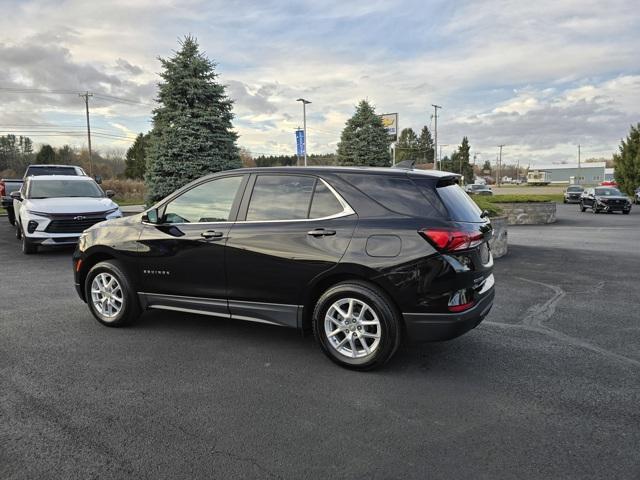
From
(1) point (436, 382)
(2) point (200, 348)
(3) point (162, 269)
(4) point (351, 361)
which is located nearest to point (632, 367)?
(1) point (436, 382)

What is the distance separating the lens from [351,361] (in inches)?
158

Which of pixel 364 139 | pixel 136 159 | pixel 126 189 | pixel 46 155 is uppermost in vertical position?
pixel 46 155

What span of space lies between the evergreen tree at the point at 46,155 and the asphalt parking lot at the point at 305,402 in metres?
72.2

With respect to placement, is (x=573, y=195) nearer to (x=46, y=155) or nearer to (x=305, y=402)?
(x=305, y=402)

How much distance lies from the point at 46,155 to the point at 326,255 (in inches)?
2999

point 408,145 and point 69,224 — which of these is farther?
point 408,145

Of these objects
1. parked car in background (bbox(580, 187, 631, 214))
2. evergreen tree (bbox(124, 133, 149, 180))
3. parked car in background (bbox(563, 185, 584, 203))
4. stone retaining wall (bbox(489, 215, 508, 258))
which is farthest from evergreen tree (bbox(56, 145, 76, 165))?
stone retaining wall (bbox(489, 215, 508, 258))

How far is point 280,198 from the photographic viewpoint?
4395mm

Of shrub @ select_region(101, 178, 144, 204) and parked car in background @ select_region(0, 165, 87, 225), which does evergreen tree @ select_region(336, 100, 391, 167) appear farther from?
shrub @ select_region(101, 178, 144, 204)

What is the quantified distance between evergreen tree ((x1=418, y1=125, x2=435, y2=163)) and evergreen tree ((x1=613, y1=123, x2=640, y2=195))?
Result: 54.3 metres

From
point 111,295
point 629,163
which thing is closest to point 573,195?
point 629,163

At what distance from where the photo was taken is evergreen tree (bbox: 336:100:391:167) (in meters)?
30.8

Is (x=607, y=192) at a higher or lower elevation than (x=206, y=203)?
higher

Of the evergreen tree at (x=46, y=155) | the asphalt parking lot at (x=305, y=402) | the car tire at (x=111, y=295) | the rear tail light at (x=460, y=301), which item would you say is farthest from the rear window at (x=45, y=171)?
the evergreen tree at (x=46, y=155)
